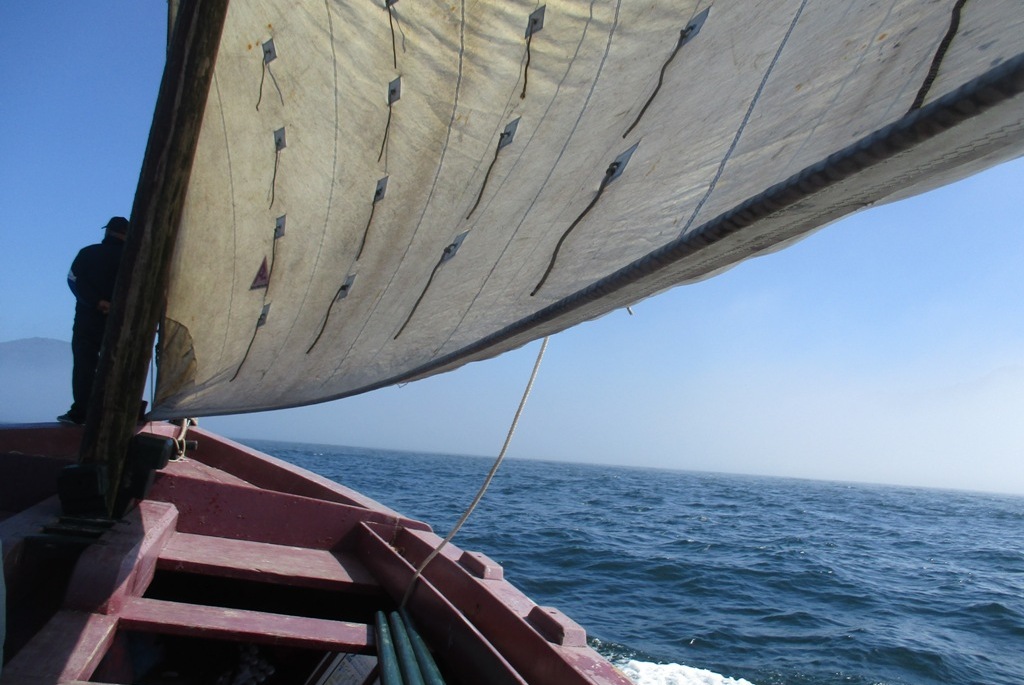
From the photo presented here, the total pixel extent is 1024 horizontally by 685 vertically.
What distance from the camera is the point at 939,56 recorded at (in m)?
0.99

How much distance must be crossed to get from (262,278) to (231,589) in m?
1.70

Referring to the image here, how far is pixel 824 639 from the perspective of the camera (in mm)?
7344

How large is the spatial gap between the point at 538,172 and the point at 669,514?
67.3 ft

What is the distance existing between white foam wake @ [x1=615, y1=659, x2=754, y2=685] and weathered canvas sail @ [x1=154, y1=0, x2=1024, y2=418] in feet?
13.2

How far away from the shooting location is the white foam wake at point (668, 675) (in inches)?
218

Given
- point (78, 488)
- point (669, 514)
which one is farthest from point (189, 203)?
point (669, 514)

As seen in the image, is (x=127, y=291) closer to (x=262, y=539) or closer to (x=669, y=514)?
(x=262, y=539)

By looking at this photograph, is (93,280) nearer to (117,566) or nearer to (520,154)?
(117,566)

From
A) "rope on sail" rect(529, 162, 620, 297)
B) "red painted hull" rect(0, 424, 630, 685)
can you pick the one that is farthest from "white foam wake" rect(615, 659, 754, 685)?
"rope on sail" rect(529, 162, 620, 297)

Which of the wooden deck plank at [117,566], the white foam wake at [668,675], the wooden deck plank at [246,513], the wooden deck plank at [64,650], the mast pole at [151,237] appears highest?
the mast pole at [151,237]

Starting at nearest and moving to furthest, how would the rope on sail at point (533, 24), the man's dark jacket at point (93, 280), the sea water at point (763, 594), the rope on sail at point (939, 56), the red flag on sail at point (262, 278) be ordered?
the rope on sail at point (939, 56)
the rope on sail at point (533, 24)
the red flag on sail at point (262, 278)
the man's dark jacket at point (93, 280)
the sea water at point (763, 594)

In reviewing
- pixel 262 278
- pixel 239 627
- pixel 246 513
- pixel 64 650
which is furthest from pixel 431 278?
pixel 246 513

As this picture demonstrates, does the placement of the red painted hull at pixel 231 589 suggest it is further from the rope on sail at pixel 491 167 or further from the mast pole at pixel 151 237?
the rope on sail at pixel 491 167

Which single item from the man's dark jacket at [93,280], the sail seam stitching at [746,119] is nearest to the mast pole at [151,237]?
the man's dark jacket at [93,280]
